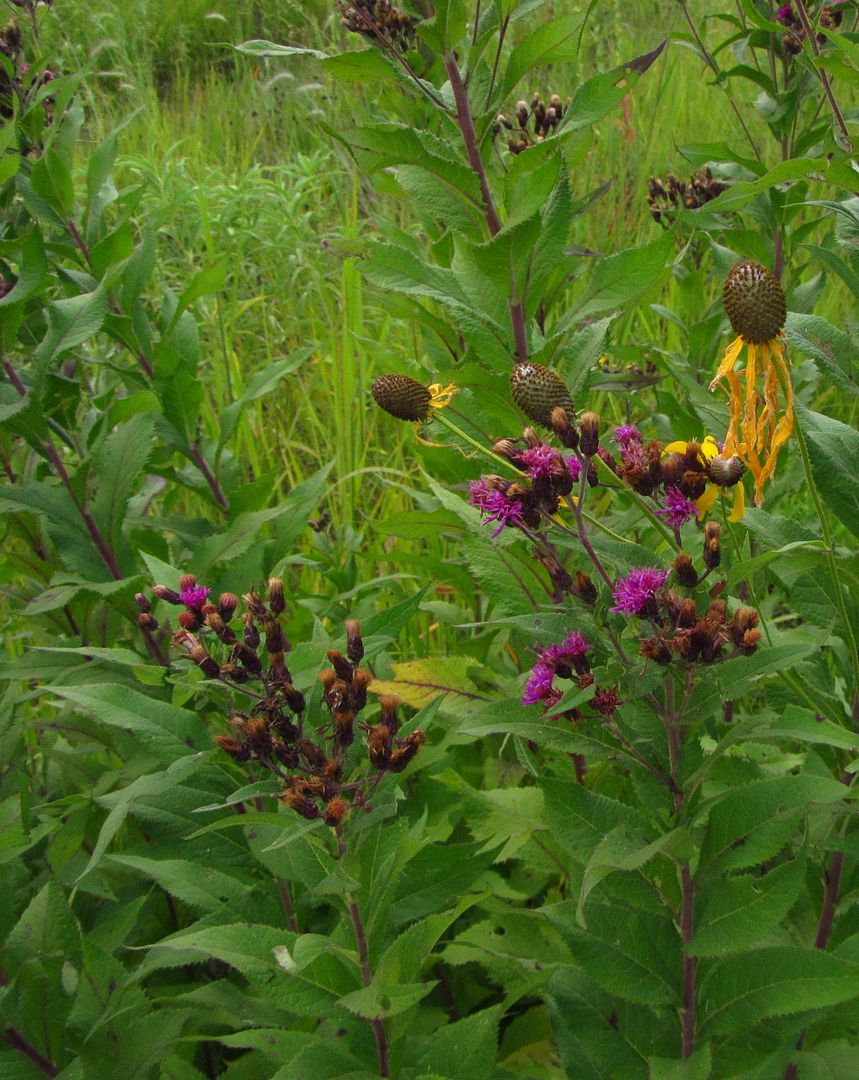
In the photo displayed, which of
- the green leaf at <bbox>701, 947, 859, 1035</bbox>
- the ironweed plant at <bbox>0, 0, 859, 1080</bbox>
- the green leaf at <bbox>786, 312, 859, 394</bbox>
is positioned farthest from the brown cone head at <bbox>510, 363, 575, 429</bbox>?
the green leaf at <bbox>701, 947, 859, 1035</bbox>

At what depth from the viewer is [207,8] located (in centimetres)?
818

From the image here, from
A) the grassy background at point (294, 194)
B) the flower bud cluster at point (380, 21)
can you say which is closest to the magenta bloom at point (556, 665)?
the grassy background at point (294, 194)

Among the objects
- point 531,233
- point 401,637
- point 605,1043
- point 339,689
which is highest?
point 531,233

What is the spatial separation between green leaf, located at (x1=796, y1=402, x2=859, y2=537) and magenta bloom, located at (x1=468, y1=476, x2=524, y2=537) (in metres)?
0.46

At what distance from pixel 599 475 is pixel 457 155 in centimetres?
64

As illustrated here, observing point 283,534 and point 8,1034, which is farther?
point 283,534

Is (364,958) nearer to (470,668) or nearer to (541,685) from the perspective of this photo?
Answer: (541,685)

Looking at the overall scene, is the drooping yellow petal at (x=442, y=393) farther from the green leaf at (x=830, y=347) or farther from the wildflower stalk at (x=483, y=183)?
the green leaf at (x=830, y=347)

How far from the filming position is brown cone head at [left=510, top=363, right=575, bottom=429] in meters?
1.21

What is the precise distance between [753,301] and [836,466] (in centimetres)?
31

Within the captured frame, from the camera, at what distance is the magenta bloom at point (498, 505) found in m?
1.21

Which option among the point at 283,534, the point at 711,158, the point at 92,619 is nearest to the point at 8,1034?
the point at 92,619

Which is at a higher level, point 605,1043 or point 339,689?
point 339,689

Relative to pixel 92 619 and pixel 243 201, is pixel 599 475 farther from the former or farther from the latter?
pixel 243 201
